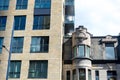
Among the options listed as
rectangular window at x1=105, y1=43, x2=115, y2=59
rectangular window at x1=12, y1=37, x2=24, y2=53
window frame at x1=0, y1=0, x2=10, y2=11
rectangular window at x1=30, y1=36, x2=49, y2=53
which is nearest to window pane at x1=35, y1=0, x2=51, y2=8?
window frame at x1=0, y1=0, x2=10, y2=11

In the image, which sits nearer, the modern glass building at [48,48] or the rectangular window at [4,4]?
the modern glass building at [48,48]

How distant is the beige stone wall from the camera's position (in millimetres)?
31016

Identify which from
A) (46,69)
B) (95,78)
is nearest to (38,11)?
(46,69)

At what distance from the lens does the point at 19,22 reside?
3422cm

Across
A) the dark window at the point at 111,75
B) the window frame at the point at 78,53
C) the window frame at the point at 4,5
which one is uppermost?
the window frame at the point at 4,5

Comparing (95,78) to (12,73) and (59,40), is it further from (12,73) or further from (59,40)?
(12,73)

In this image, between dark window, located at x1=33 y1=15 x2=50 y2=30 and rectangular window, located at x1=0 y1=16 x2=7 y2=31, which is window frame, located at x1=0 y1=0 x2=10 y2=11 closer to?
rectangular window, located at x1=0 y1=16 x2=7 y2=31

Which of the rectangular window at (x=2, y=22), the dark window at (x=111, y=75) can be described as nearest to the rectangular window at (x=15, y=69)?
the rectangular window at (x=2, y=22)

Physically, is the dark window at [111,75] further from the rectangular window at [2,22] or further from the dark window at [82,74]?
the rectangular window at [2,22]

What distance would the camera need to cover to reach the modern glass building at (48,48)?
31297 mm

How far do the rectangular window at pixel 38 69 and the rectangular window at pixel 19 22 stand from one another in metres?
5.30

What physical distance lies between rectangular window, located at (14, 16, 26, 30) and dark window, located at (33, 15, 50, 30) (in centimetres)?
151

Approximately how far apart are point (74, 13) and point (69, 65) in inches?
462

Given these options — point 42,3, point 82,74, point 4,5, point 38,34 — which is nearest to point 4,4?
point 4,5
